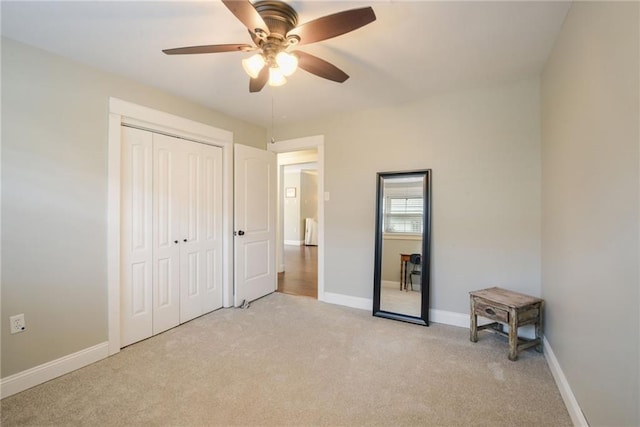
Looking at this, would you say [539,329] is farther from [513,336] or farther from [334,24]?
[334,24]

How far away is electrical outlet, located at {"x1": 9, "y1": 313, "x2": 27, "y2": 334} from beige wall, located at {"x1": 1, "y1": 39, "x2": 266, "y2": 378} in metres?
0.03

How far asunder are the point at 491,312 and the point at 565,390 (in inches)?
28.0

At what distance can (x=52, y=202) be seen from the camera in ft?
6.97

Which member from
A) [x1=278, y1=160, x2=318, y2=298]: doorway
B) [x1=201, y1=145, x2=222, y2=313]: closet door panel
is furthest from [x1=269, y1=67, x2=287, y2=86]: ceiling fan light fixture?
[x1=278, y1=160, x2=318, y2=298]: doorway

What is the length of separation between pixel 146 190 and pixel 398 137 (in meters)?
2.70

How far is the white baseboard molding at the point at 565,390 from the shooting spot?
1.56 meters

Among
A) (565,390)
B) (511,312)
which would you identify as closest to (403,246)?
(511,312)

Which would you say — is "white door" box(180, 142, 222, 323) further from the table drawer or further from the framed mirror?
the table drawer

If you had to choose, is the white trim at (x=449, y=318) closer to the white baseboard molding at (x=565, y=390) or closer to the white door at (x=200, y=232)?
the white baseboard molding at (x=565, y=390)

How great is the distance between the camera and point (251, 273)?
3.84 m

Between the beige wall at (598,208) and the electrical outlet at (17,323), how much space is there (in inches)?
133

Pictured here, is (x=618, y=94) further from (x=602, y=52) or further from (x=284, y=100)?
(x=284, y=100)

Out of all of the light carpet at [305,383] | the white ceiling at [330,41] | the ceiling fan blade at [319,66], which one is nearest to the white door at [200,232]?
the light carpet at [305,383]

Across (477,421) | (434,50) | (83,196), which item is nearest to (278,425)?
(477,421)
